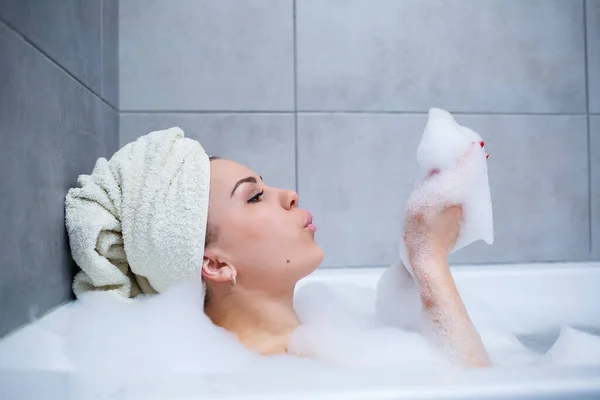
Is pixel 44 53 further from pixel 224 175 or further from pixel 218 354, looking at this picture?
pixel 218 354

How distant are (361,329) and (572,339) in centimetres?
41

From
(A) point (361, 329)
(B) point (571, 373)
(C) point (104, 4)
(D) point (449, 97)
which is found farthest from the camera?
(D) point (449, 97)

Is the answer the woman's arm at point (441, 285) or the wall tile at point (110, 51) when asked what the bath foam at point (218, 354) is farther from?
the wall tile at point (110, 51)

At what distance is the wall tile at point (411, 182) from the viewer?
167cm

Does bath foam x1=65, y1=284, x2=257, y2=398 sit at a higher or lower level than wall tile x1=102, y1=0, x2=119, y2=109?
lower

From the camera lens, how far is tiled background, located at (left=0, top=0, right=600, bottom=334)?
1618 millimetres

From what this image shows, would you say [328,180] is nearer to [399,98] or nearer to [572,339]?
[399,98]

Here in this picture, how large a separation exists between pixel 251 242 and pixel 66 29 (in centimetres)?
61

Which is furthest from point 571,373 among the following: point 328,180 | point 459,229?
point 328,180

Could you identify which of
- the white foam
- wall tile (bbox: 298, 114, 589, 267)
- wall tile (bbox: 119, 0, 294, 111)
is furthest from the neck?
wall tile (bbox: 119, 0, 294, 111)

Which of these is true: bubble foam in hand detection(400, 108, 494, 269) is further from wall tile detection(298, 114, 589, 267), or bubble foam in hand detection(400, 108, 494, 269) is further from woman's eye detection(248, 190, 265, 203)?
wall tile detection(298, 114, 589, 267)

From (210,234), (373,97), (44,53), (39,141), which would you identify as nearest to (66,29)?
(44,53)

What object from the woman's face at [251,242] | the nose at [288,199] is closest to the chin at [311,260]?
the woman's face at [251,242]

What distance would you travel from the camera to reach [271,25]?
1.65 meters
